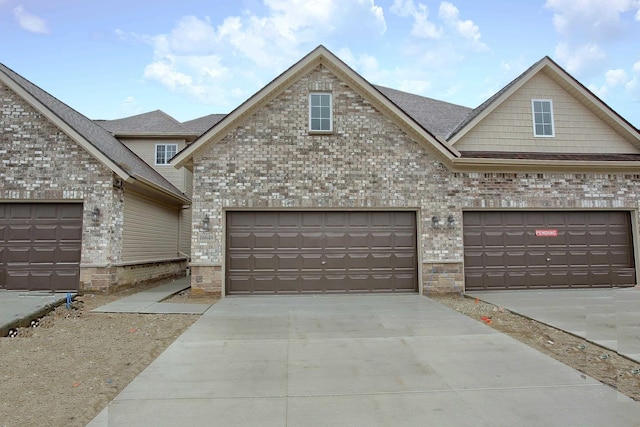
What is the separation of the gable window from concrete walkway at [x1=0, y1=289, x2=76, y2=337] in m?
13.8

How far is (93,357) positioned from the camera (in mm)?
Result: 5934

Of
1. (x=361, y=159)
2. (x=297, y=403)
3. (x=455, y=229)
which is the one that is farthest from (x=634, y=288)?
(x=297, y=403)

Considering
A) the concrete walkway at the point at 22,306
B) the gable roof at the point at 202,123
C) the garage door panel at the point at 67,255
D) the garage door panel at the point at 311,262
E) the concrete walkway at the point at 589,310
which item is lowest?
the concrete walkway at the point at 589,310

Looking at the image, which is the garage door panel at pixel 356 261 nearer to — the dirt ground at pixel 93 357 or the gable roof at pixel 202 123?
the dirt ground at pixel 93 357

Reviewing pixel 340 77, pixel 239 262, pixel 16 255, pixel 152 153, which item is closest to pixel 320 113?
pixel 340 77

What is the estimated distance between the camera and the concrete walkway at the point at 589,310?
6664mm

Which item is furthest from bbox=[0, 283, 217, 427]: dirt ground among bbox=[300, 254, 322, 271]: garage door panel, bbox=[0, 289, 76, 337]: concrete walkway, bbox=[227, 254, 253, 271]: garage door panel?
bbox=[300, 254, 322, 271]: garage door panel

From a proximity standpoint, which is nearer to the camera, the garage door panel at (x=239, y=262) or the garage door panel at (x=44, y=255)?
the garage door panel at (x=44, y=255)

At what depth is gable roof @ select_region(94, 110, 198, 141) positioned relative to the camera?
17828 mm

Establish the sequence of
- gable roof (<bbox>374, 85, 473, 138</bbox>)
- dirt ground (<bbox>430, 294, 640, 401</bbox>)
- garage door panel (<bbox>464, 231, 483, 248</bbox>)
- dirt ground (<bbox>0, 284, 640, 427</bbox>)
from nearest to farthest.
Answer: dirt ground (<bbox>0, 284, 640, 427</bbox>) < dirt ground (<bbox>430, 294, 640, 401</bbox>) < garage door panel (<bbox>464, 231, 483, 248</bbox>) < gable roof (<bbox>374, 85, 473, 138</bbox>)

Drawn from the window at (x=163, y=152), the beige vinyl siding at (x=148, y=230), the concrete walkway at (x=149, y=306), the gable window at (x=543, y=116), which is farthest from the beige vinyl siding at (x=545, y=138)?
the window at (x=163, y=152)

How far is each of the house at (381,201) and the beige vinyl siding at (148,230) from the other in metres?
2.58

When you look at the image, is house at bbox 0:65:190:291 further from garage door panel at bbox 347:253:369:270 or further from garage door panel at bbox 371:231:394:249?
garage door panel at bbox 371:231:394:249

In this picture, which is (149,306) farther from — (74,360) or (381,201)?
(381,201)
